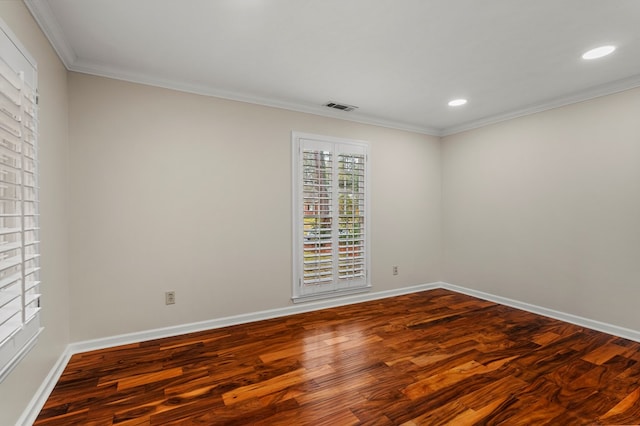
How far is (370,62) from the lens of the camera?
260 centimetres

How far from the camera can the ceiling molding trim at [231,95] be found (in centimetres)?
264

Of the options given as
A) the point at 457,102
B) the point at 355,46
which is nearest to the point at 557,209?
the point at 457,102

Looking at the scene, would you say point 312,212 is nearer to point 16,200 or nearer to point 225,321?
point 225,321

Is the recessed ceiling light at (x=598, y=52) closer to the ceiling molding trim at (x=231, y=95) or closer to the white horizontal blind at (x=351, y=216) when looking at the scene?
the ceiling molding trim at (x=231, y=95)

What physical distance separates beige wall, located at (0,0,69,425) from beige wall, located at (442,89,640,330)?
4568mm

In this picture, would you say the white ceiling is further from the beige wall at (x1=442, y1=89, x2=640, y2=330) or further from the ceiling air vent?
the beige wall at (x1=442, y1=89, x2=640, y2=330)

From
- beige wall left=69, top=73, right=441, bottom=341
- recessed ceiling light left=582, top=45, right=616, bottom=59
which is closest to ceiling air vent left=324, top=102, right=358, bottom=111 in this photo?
beige wall left=69, top=73, right=441, bottom=341

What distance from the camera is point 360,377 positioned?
2256 millimetres

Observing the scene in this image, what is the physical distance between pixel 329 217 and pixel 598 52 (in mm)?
2798

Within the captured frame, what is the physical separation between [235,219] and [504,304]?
347 centimetres

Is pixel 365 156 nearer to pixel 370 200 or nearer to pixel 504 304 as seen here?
pixel 370 200

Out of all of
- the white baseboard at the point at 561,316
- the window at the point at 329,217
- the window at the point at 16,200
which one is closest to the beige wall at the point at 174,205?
the window at the point at 329,217

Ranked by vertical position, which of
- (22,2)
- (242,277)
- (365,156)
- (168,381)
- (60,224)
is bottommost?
(168,381)

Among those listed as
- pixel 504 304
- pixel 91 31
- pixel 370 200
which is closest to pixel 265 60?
pixel 91 31
